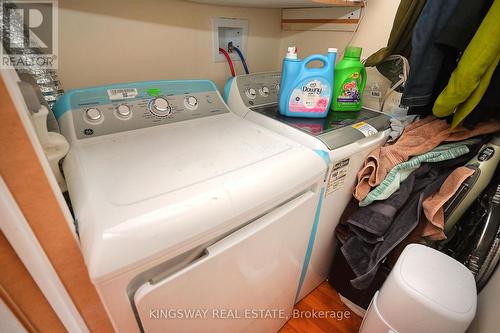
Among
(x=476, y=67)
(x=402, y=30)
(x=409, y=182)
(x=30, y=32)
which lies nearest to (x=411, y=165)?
(x=409, y=182)

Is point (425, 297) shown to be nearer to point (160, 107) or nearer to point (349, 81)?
point (349, 81)

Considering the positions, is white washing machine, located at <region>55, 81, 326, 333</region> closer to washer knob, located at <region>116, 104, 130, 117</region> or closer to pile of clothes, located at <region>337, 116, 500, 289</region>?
washer knob, located at <region>116, 104, 130, 117</region>

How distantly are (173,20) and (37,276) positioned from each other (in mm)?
1199

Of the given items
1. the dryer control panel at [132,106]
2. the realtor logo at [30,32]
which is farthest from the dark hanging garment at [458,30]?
the realtor logo at [30,32]

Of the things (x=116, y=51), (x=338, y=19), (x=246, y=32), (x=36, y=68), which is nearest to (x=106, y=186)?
(x=36, y=68)

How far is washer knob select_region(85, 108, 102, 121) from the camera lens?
34.0 inches

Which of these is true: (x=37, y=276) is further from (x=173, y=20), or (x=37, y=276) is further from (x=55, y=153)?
(x=173, y=20)

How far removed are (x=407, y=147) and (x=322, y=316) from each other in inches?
42.3

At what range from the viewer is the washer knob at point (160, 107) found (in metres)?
0.99

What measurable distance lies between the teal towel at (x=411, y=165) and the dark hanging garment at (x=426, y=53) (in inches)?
8.4

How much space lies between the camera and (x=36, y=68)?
2.73 feet

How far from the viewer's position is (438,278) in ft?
2.96

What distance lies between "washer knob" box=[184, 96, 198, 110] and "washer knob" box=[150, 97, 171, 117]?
0.28ft

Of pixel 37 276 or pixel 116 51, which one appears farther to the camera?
pixel 116 51
